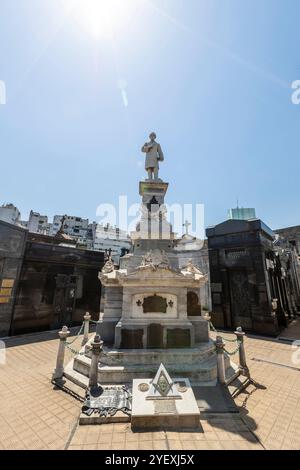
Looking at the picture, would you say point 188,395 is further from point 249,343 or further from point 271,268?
point 271,268

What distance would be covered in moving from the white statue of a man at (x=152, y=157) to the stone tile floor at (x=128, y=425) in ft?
29.7

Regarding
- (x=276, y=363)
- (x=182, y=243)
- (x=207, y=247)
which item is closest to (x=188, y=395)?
(x=276, y=363)

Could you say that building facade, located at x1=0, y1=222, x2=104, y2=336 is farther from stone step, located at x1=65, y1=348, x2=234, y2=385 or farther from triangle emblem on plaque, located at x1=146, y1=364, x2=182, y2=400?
triangle emblem on plaque, located at x1=146, y1=364, x2=182, y2=400

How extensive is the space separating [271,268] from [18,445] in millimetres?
15718

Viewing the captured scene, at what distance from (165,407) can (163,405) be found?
0.07 m

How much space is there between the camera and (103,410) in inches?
186

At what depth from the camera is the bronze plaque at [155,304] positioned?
293 inches

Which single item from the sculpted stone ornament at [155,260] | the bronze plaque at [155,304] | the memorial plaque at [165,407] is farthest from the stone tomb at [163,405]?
the sculpted stone ornament at [155,260]

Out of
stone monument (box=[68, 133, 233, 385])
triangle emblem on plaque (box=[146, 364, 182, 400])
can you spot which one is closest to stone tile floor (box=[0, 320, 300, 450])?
triangle emblem on plaque (box=[146, 364, 182, 400])

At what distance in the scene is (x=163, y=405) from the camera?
457 centimetres

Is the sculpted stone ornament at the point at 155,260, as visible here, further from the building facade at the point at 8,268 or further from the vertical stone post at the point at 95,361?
the building facade at the point at 8,268

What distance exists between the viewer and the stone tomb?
4320mm

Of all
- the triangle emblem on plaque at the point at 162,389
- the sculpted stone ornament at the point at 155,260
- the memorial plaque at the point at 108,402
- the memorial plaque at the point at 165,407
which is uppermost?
the sculpted stone ornament at the point at 155,260

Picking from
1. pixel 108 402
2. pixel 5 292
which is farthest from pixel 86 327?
pixel 5 292
